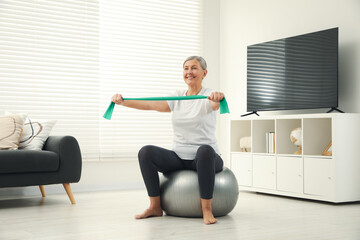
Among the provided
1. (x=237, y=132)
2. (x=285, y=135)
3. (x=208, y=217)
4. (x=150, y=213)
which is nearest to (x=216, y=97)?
(x=208, y=217)

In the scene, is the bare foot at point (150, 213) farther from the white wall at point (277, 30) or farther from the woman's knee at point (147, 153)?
the white wall at point (277, 30)

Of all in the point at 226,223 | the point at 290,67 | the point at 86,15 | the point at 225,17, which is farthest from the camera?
the point at 225,17

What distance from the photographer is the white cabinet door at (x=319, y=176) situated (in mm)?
3652

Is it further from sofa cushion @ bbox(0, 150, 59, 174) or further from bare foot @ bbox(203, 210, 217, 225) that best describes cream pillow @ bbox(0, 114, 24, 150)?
bare foot @ bbox(203, 210, 217, 225)

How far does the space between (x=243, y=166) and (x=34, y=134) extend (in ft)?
6.60

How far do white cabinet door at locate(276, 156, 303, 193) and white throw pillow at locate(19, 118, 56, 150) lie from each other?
2087 mm

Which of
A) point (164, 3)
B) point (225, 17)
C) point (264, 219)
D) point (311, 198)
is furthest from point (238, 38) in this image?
point (264, 219)

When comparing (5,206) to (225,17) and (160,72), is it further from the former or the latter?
(225,17)

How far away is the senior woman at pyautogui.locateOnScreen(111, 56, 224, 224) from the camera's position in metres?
2.87

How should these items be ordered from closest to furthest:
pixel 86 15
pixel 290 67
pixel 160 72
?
pixel 290 67
pixel 86 15
pixel 160 72

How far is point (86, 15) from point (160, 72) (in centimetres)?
105

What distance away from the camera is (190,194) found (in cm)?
284

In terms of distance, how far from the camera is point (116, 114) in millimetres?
4969

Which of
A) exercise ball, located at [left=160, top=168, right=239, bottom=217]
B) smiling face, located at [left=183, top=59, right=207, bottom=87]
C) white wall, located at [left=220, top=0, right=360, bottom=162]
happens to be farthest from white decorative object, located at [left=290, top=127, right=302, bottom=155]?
smiling face, located at [left=183, top=59, right=207, bottom=87]
